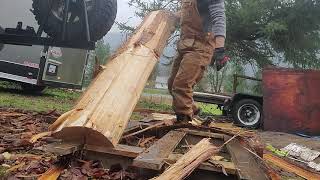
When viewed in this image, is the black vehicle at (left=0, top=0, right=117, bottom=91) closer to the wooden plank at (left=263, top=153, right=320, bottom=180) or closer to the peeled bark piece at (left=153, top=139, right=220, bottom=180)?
the wooden plank at (left=263, top=153, right=320, bottom=180)

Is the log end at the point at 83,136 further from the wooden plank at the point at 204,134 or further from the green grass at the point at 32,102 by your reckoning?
the green grass at the point at 32,102

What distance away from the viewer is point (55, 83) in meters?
11.7

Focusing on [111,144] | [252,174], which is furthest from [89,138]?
[252,174]

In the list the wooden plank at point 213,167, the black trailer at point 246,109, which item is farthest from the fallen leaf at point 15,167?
the black trailer at point 246,109

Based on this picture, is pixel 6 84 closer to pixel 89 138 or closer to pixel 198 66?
pixel 198 66

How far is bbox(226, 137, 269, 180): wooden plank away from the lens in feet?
10.0

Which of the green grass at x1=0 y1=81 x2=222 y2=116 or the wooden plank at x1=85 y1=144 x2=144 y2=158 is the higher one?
the wooden plank at x1=85 y1=144 x2=144 y2=158

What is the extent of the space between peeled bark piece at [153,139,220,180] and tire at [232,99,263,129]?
6354 mm

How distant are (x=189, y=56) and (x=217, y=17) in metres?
0.55

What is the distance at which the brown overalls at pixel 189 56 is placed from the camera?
532 cm

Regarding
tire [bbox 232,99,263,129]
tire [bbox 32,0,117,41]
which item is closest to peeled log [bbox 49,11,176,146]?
tire [bbox 32,0,117,41]

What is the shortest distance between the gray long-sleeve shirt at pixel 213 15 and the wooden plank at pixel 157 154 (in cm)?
162

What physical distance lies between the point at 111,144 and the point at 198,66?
7.16 feet

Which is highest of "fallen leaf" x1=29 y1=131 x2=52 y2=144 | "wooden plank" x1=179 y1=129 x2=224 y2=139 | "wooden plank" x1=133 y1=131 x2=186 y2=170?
"wooden plank" x1=179 y1=129 x2=224 y2=139
